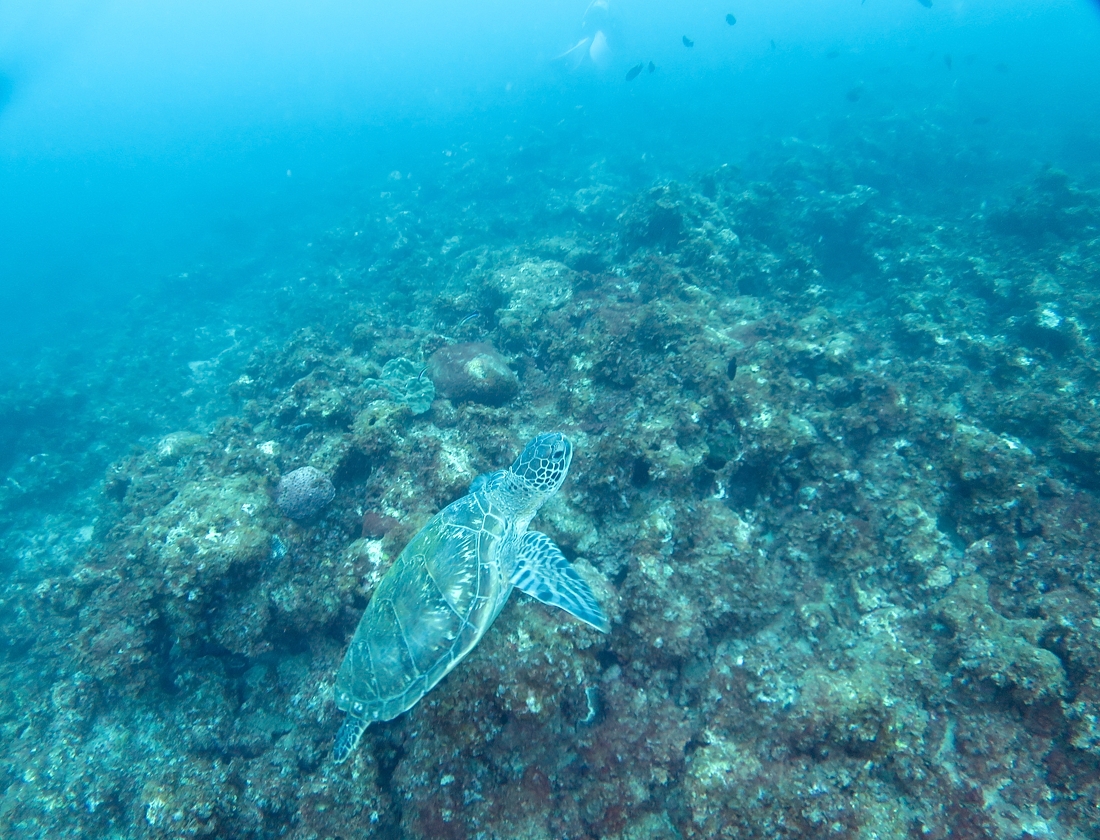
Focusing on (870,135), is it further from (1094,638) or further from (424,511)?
(424,511)

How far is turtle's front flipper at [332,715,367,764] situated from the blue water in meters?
0.22

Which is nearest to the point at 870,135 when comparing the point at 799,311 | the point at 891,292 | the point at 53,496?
the point at 891,292

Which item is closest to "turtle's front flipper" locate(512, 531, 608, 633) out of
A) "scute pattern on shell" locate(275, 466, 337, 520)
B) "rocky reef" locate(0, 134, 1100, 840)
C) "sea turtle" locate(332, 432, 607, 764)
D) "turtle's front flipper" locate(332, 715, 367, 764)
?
"sea turtle" locate(332, 432, 607, 764)

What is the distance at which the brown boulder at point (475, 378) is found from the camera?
22.3ft

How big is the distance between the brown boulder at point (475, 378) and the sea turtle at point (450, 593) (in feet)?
8.74

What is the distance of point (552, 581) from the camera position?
147 inches

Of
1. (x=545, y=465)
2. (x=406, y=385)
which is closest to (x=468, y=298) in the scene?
(x=406, y=385)

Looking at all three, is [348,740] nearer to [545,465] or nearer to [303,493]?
[303,493]

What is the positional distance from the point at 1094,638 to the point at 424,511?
5.84 meters

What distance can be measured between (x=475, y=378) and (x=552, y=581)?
12.5ft

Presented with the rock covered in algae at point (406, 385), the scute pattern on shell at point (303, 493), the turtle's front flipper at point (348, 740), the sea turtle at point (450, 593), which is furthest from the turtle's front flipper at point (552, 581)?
the rock covered in algae at point (406, 385)

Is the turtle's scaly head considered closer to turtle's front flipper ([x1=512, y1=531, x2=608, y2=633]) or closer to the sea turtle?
the sea turtle

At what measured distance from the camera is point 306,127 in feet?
234

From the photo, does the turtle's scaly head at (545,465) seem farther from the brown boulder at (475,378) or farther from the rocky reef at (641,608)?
the brown boulder at (475,378)
